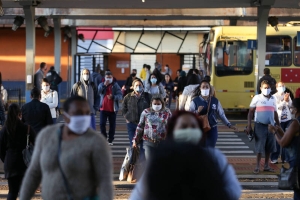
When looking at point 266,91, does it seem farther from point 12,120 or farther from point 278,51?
point 278,51

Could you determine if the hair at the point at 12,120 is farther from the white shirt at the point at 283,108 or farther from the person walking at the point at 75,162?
the white shirt at the point at 283,108

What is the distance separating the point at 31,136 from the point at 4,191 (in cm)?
277

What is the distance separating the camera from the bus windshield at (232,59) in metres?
26.1

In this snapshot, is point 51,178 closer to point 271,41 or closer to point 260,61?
point 260,61

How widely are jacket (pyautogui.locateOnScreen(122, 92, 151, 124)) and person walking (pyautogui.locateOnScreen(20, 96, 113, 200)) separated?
25.7 feet

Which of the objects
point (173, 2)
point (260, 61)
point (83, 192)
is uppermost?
point (173, 2)

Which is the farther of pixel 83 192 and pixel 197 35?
pixel 197 35

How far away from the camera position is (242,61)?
86.2 feet

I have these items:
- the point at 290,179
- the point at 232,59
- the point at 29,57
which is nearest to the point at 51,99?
the point at 290,179

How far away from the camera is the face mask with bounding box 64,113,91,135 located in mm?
5301

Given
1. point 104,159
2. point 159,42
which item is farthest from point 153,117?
point 159,42

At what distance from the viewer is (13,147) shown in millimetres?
9070

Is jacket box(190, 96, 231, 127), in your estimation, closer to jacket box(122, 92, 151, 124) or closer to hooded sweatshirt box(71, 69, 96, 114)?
jacket box(122, 92, 151, 124)

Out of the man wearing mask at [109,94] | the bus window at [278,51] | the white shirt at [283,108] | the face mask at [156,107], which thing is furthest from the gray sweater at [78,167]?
the bus window at [278,51]
